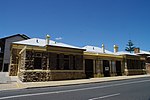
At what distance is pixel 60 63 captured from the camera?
20125mm

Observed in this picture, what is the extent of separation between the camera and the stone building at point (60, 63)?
730 inches

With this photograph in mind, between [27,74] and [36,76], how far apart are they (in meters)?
1.05

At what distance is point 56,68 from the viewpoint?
1984 cm

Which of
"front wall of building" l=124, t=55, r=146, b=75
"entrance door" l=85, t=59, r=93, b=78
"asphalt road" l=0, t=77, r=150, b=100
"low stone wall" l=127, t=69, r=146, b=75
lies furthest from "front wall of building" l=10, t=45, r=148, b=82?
"asphalt road" l=0, t=77, r=150, b=100

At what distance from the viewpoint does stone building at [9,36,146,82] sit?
730 inches

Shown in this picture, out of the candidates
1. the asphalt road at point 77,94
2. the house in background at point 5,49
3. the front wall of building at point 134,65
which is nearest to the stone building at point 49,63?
the asphalt road at point 77,94

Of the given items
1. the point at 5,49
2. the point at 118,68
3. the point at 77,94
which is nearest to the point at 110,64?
the point at 118,68

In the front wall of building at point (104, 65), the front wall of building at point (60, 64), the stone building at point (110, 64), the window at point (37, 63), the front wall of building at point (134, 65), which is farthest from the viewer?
the front wall of building at point (134, 65)

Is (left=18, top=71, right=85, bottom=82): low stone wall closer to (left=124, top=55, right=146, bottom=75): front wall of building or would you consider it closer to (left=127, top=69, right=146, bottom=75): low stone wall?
(left=124, top=55, right=146, bottom=75): front wall of building

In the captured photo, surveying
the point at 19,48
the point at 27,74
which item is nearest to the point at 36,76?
the point at 27,74

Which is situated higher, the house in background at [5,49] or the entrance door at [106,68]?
the house in background at [5,49]

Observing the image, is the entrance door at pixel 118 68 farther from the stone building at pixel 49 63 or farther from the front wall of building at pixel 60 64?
the stone building at pixel 49 63

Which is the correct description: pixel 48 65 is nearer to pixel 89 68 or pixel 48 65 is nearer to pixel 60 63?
pixel 60 63

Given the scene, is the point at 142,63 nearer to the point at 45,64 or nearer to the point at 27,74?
the point at 45,64
